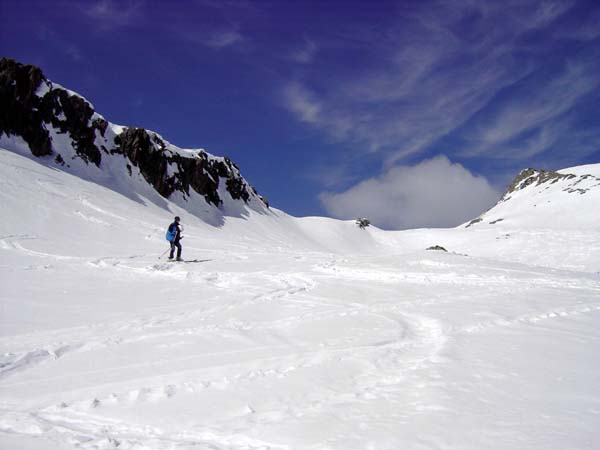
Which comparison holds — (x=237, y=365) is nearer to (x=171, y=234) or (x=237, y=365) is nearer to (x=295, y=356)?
(x=295, y=356)

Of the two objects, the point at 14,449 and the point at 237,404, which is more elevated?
the point at 237,404

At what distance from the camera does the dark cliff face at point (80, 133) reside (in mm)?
38969

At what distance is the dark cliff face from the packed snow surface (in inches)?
1268

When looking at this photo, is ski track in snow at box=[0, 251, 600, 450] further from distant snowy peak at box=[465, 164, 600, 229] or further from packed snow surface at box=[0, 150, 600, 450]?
distant snowy peak at box=[465, 164, 600, 229]

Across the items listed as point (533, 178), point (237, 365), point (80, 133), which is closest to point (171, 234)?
point (237, 365)

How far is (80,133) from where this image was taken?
145ft

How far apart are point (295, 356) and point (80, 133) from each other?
48.6 m

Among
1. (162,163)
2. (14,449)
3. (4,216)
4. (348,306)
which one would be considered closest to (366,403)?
(14,449)

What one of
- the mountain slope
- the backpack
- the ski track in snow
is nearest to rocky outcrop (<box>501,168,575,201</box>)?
the mountain slope

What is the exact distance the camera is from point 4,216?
65.8 feet

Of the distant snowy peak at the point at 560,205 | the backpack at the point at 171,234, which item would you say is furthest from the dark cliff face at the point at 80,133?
the distant snowy peak at the point at 560,205

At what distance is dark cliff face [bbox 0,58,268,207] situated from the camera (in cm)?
3897

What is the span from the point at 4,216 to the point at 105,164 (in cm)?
2667

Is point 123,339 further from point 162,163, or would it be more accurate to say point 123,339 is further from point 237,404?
point 162,163
